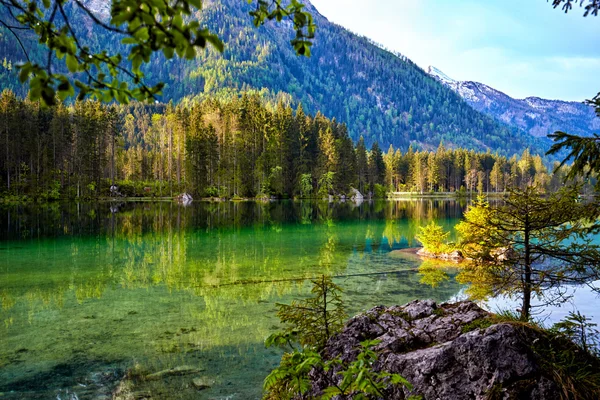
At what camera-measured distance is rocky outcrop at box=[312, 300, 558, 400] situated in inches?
124

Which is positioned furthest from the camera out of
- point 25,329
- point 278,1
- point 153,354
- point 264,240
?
point 264,240

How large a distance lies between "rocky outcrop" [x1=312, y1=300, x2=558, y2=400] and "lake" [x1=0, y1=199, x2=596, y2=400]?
8.63ft

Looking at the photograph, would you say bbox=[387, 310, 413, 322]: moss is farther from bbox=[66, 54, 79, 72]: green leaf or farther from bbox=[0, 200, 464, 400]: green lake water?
bbox=[66, 54, 79, 72]: green leaf

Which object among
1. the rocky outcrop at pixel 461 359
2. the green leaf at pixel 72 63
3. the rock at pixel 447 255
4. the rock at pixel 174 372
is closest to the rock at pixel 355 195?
the rock at pixel 447 255

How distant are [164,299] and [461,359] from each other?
899 cm

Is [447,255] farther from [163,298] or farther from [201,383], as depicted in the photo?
[201,383]

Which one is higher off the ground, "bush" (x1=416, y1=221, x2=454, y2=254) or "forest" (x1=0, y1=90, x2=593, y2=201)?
"forest" (x1=0, y1=90, x2=593, y2=201)

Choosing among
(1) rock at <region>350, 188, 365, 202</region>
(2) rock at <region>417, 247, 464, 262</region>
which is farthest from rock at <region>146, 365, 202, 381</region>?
(1) rock at <region>350, 188, 365, 202</region>

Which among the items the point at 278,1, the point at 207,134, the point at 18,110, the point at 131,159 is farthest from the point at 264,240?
the point at 131,159

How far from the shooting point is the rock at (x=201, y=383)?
19.3 ft

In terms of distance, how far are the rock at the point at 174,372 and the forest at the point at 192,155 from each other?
67.4 metres

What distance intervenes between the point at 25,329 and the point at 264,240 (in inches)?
595

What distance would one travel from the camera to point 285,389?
3994 millimetres

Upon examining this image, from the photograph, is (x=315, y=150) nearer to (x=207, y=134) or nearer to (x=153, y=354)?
(x=207, y=134)
